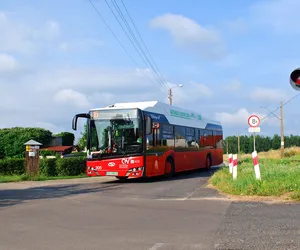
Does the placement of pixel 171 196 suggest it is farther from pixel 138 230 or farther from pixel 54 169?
pixel 54 169

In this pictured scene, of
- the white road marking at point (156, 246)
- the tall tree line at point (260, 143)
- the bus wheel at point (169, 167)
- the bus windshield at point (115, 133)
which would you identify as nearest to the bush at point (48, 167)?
the bus windshield at point (115, 133)

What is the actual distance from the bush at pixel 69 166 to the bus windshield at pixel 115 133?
6803mm

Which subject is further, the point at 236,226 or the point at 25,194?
the point at 25,194

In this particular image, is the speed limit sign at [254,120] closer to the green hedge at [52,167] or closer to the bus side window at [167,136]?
the bus side window at [167,136]

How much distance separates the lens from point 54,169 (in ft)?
80.1

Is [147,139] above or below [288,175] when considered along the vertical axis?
above

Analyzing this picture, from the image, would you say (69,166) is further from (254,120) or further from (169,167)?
(254,120)

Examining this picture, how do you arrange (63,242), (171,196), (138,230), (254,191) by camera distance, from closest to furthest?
(63,242) → (138,230) → (254,191) → (171,196)

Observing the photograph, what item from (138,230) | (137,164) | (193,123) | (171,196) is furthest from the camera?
(193,123)

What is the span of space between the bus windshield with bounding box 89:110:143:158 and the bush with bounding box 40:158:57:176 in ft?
23.0

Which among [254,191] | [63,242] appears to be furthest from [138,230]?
[254,191]

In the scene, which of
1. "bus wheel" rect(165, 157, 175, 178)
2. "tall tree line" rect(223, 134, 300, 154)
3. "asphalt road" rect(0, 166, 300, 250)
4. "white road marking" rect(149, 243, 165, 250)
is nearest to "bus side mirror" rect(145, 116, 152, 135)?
"bus wheel" rect(165, 157, 175, 178)

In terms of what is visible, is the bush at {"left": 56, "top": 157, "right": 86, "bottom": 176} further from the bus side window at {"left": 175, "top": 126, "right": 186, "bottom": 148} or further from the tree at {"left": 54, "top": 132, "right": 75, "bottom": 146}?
the tree at {"left": 54, "top": 132, "right": 75, "bottom": 146}

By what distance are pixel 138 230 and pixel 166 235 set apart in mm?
701
